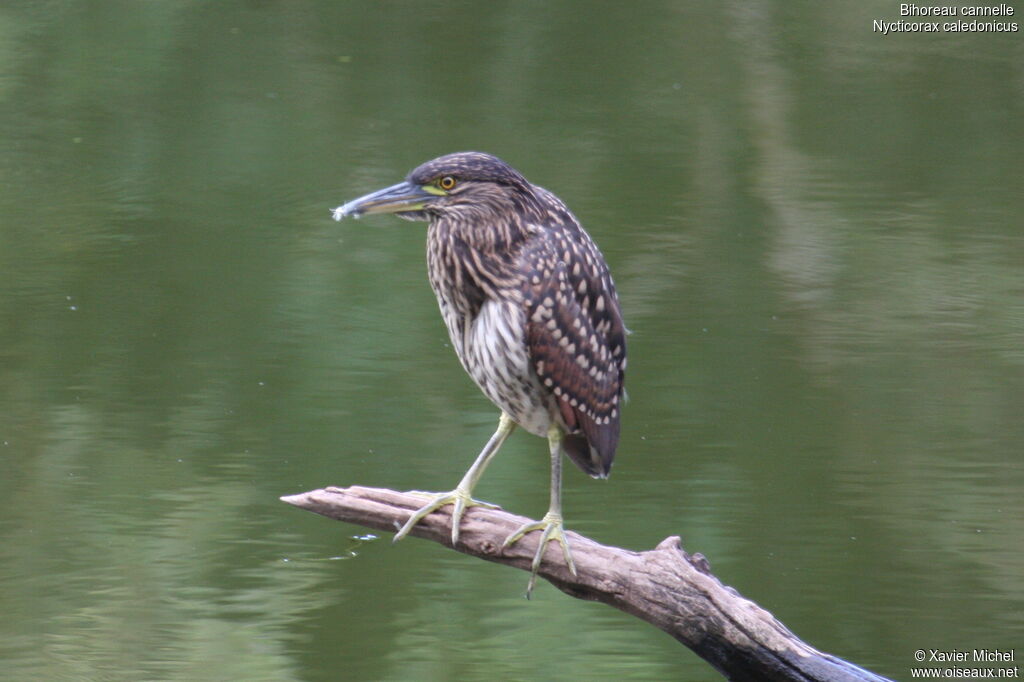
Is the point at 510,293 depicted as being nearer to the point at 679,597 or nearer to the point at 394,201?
the point at 394,201

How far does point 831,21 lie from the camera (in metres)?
9.70

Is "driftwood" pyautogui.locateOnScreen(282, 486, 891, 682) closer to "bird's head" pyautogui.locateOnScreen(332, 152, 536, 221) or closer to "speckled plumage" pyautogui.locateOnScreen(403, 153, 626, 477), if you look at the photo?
"speckled plumage" pyautogui.locateOnScreen(403, 153, 626, 477)

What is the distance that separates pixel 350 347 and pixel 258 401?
47 cm

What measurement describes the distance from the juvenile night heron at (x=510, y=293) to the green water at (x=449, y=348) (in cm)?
120

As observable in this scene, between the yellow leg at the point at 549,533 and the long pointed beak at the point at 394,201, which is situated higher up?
the long pointed beak at the point at 394,201

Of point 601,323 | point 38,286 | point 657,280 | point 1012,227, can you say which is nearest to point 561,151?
point 657,280

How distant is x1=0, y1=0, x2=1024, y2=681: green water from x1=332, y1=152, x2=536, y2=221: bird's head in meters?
1.56

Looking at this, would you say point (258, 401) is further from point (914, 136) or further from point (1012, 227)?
point (914, 136)

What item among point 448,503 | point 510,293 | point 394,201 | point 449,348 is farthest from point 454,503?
point 449,348

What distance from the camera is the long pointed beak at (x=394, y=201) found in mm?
3082

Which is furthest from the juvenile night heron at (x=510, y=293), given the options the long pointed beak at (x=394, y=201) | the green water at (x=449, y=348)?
the green water at (x=449, y=348)

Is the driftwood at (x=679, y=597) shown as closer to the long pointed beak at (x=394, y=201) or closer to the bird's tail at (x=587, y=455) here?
the bird's tail at (x=587, y=455)

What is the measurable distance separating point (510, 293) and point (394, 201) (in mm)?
296

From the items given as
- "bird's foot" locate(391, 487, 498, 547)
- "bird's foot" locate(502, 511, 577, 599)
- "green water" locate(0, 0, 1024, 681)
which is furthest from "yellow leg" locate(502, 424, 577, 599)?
"green water" locate(0, 0, 1024, 681)
